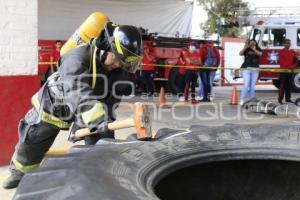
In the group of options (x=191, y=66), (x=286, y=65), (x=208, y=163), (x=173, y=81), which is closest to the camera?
(x=208, y=163)

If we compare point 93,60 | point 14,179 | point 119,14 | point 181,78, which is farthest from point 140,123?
point 119,14

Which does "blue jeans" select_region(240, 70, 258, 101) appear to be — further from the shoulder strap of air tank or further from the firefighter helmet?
the firefighter helmet

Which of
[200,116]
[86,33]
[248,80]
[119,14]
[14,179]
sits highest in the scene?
[119,14]

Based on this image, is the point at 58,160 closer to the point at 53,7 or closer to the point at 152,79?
the point at 152,79

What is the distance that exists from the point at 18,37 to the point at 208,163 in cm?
384

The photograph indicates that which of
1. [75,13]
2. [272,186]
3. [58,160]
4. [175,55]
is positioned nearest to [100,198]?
[58,160]

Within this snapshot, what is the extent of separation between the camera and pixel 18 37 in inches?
218

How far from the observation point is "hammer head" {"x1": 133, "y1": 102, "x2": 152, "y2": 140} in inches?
96.6

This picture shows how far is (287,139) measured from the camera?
7.54 feet

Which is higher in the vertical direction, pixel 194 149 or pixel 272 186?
pixel 194 149

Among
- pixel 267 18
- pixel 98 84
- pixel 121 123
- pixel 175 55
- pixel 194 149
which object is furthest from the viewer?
pixel 267 18

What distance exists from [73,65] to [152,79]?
12237 millimetres

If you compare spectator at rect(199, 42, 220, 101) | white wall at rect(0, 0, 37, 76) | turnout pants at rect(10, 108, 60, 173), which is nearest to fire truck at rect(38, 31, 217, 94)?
spectator at rect(199, 42, 220, 101)

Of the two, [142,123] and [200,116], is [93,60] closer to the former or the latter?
[142,123]
